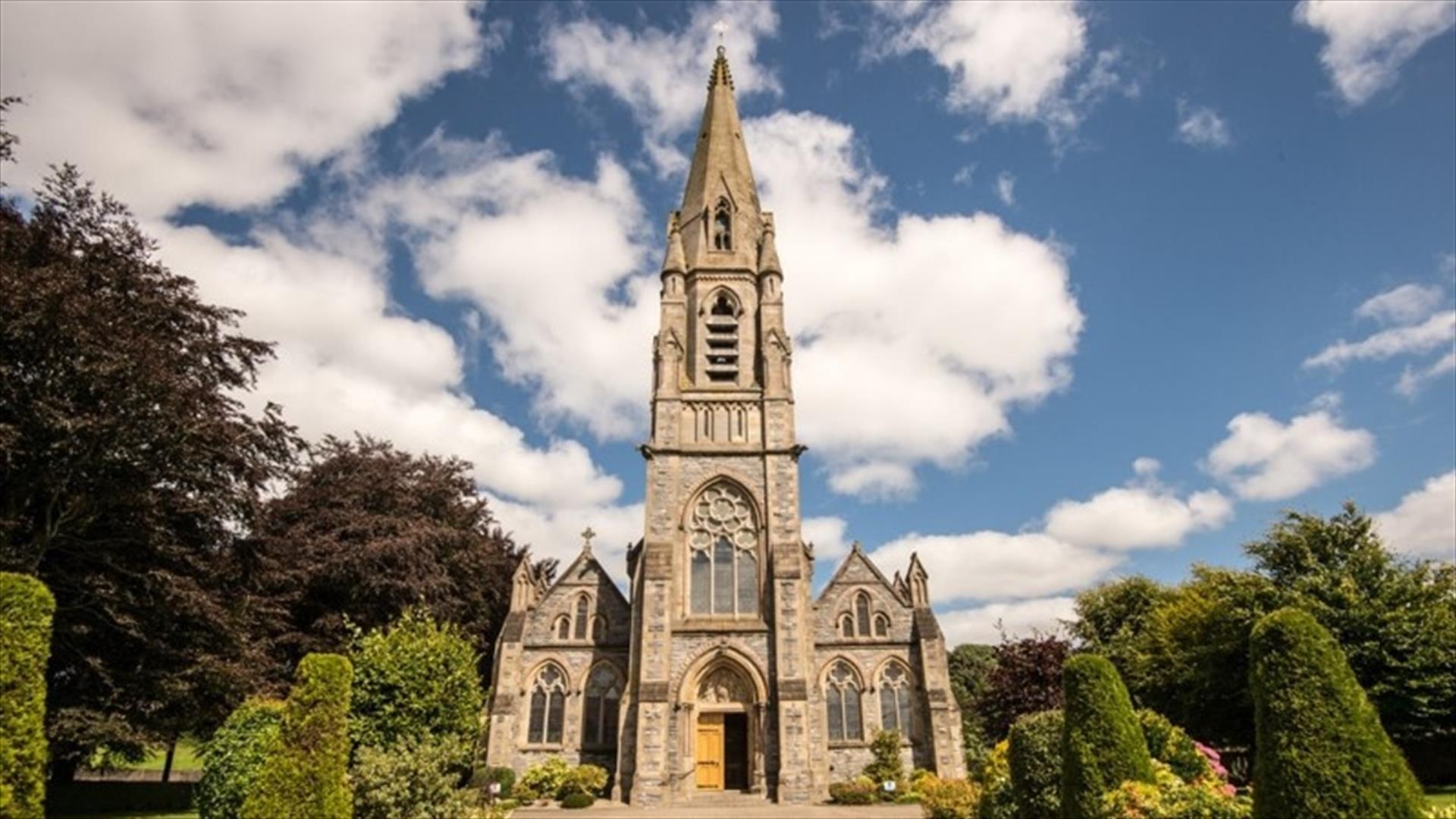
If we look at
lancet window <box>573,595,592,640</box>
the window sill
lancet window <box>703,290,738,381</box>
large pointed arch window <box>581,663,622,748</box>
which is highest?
lancet window <box>703,290,738,381</box>

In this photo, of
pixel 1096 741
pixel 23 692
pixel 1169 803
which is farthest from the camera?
pixel 1096 741

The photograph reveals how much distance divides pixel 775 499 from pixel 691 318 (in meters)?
8.53

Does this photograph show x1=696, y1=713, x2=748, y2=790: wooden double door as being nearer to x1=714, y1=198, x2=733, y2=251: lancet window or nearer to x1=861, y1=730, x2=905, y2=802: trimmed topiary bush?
x1=861, y1=730, x2=905, y2=802: trimmed topiary bush

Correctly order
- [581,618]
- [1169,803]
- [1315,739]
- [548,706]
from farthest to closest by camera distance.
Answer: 1. [581,618]
2. [548,706]
3. [1169,803]
4. [1315,739]

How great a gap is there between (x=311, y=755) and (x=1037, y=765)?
1146cm

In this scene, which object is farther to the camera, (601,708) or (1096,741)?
(601,708)

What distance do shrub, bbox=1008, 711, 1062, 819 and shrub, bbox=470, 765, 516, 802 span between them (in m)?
16.3

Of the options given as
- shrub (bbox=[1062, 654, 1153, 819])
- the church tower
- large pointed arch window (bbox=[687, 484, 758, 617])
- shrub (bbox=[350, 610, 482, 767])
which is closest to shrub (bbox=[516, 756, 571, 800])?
the church tower

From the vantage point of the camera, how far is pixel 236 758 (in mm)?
15039

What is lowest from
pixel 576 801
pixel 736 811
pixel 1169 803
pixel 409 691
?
pixel 736 811

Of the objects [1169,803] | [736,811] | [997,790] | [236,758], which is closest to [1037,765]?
[997,790]

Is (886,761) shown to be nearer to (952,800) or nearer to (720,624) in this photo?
(720,624)

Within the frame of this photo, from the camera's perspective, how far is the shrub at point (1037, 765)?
12586 mm

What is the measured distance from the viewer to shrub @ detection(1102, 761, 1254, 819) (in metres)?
9.52
